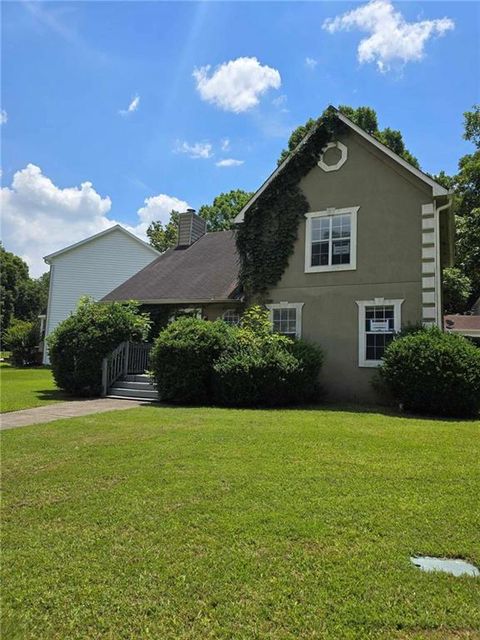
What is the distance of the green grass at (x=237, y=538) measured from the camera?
2.82 metres

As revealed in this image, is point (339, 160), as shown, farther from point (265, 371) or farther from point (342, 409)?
point (342, 409)

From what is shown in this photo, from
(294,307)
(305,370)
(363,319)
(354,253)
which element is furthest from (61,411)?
(354,253)

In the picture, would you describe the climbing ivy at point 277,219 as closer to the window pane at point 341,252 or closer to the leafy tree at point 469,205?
the window pane at point 341,252

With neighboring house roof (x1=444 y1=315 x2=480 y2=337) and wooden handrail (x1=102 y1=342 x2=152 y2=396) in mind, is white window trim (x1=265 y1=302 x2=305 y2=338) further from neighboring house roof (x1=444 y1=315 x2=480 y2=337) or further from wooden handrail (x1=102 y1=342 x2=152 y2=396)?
neighboring house roof (x1=444 y1=315 x2=480 y2=337)

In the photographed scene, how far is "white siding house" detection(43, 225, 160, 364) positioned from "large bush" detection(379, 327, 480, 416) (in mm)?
23872

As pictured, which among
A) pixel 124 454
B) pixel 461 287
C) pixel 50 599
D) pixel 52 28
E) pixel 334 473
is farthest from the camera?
pixel 461 287

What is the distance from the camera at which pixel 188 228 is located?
24.7 m

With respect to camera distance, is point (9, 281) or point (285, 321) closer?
point (285, 321)

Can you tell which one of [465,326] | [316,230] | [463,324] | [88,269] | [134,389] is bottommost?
[134,389]

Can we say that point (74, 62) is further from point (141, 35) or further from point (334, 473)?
point (334, 473)

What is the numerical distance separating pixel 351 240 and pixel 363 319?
2642 mm

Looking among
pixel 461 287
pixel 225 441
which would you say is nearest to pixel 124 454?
pixel 225 441

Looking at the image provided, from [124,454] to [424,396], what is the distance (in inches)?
307

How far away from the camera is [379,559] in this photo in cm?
349
